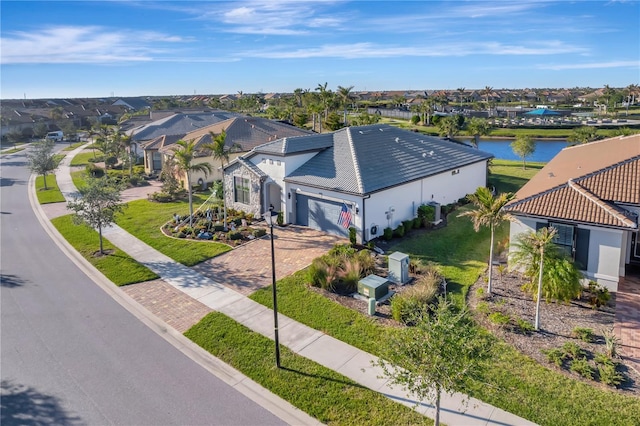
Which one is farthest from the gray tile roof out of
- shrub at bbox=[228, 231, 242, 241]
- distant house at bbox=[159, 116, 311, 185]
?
distant house at bbox=[159, 116, 311, 185]

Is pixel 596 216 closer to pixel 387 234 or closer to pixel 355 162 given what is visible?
pixel 387 234

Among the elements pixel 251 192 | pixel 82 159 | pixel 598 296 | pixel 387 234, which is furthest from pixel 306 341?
pixel 82 159

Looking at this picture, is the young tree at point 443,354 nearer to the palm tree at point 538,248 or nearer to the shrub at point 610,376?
the shrub at point 610,376

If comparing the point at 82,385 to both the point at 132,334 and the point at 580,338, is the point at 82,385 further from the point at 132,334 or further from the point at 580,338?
the point at 580,338

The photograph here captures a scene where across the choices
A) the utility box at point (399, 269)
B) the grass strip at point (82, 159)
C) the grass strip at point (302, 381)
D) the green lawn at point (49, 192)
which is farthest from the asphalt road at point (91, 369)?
the grass strip at point (82, 159)

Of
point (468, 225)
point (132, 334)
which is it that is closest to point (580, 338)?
point (468, 225)
